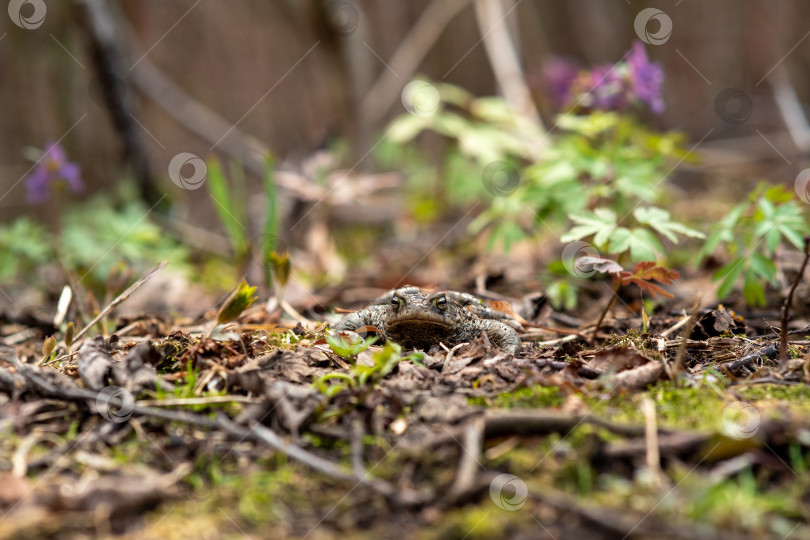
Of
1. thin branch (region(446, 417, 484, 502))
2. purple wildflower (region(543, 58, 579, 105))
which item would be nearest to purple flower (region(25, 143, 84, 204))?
thin branch (region(446, 417, 484, 502))

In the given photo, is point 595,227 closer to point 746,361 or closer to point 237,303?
point 746,361

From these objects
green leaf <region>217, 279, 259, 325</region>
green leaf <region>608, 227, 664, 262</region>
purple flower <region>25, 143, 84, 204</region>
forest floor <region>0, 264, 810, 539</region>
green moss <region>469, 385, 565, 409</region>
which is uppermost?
purple flower <region>25, 143, 84, 204</region>

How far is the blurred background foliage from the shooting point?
169 inches

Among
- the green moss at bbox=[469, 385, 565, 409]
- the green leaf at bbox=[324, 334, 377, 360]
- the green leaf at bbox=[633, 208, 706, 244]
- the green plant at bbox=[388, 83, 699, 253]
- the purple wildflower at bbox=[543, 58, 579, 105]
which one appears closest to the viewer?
the green moss at bbox=[469, 385, 565, 409]

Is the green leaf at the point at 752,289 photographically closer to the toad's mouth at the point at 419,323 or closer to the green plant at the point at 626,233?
the green plant at the point at 626,233

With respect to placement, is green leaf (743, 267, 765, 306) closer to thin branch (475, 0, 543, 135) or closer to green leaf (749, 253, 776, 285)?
green leaf (749, 253, 776, 285)

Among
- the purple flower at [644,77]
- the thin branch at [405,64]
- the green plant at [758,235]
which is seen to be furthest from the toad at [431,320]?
the thin branch at [405,64]

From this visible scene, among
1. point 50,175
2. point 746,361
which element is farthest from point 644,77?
point 50,175

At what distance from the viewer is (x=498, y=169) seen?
6105mm

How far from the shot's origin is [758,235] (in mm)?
3162

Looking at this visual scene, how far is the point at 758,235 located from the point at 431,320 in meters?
1.63

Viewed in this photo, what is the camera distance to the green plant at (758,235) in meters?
3.14

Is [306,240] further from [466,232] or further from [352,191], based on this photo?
[466,232]

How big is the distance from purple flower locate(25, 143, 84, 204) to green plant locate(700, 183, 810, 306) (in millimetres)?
3768
